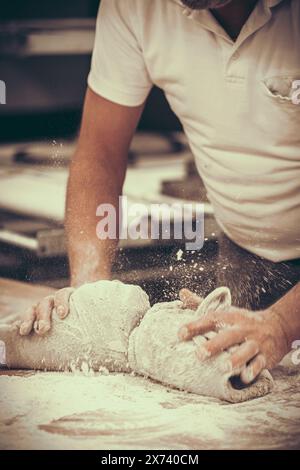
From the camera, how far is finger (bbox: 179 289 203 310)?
151 centimetres

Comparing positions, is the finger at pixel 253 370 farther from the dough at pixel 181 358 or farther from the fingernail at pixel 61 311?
the fingernail at pixel 61 311

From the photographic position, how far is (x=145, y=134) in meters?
3.95

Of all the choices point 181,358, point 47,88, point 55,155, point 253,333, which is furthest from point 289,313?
point 47,88

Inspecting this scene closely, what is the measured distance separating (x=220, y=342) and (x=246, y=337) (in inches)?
1.9

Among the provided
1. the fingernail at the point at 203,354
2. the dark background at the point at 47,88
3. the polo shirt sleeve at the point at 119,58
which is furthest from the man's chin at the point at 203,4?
the dark background at the point at 47,88

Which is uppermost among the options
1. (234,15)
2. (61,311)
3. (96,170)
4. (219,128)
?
(234,15)

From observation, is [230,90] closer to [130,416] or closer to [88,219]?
[88,219]

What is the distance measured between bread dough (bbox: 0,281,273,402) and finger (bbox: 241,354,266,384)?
0.02 metres

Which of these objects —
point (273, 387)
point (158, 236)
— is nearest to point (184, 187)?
point (158, 236)

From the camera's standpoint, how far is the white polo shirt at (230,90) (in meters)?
1.58

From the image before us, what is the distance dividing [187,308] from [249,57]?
48 cm

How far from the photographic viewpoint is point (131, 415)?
1.35 m

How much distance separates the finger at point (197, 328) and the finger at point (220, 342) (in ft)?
0.09

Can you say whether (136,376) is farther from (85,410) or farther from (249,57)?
(249,57)
